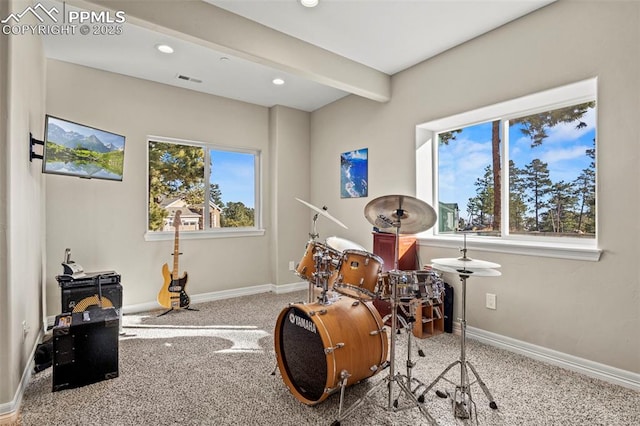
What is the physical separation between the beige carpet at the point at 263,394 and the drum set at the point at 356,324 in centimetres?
8

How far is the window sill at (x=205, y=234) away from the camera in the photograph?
12.7 ft

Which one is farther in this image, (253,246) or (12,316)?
(253,246)

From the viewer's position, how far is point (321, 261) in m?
2.15

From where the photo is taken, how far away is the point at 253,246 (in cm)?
467

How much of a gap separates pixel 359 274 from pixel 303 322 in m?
0.45

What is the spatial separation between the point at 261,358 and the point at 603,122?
3035mm

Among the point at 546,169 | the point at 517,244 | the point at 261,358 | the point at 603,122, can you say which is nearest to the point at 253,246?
the point at 261,358

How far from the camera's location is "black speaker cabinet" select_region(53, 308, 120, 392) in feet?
6.93

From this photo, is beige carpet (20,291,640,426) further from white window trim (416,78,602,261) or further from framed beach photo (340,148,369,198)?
framed beach photo (340,148,369,198)

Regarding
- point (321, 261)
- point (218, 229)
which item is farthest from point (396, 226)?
point (218, 229)

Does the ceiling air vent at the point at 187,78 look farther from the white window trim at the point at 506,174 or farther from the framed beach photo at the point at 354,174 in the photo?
the white window trim at the point at 506,174

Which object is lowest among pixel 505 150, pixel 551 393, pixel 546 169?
pixel 551 393

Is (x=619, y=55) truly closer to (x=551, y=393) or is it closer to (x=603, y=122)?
(x=603, y=122)

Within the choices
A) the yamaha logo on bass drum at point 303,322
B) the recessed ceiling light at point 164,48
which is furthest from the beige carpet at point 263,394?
the recessed ceiling light at point 164,48
